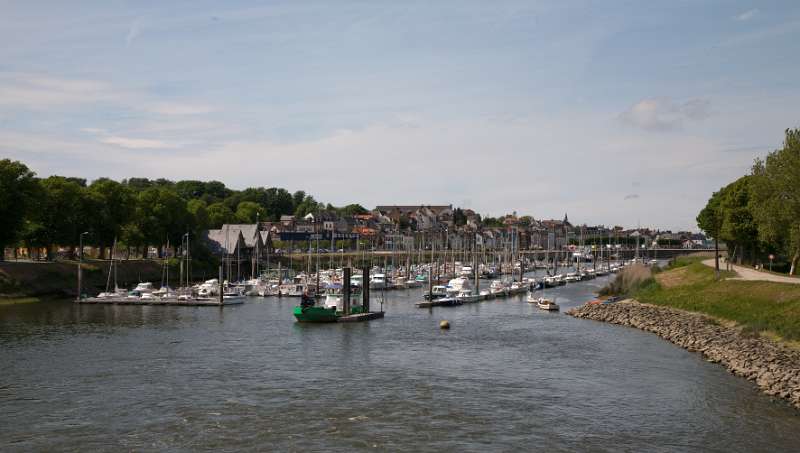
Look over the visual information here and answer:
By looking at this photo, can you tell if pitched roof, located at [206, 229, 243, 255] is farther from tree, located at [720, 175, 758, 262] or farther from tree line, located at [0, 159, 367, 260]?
tree, located at [720, 175, 758, 262]

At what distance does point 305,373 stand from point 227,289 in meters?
59.3

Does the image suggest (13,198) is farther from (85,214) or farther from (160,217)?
(160,217)

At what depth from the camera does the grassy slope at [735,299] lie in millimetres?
52094

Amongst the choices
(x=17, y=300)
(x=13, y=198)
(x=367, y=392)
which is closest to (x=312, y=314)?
(x=367, y=392)

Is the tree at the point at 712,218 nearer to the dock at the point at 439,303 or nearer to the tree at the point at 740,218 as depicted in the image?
the tree at the point at 740,218

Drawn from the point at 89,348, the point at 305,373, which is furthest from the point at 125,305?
the point at 305,373

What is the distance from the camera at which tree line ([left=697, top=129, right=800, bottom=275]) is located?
64806mm

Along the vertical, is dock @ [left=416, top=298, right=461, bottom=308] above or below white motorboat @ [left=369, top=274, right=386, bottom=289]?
below

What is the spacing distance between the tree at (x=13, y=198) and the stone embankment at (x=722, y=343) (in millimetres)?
65118

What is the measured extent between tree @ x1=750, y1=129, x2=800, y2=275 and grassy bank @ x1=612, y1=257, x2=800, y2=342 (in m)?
5.55

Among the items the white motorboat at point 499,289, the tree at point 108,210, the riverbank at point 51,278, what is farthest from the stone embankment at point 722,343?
the tree at point 108,210

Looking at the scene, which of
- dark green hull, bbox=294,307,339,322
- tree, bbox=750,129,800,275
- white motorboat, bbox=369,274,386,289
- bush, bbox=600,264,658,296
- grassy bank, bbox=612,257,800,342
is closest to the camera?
grassy bank, bbox=612,257,800,342

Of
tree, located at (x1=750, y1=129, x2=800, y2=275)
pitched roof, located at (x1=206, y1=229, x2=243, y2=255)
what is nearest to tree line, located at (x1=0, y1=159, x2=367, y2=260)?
pitched roof, located at (x1=206, y1=229, x2=243, y2=255)

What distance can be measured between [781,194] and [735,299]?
11.3 metres
